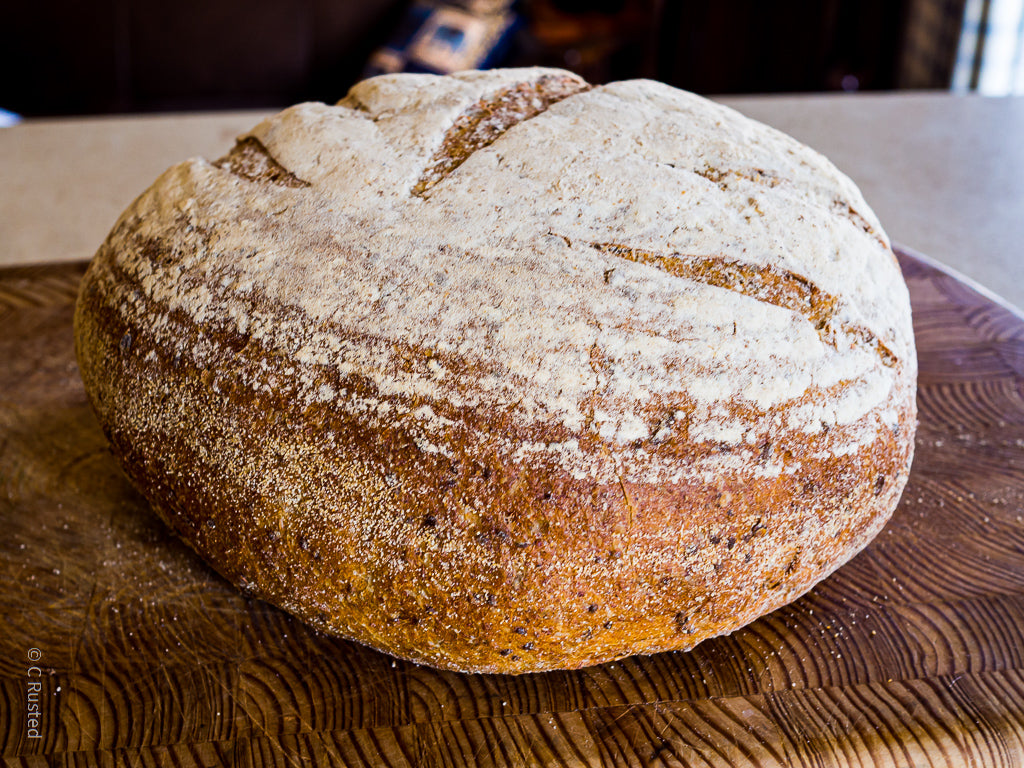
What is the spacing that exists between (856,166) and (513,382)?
1624 millimetres

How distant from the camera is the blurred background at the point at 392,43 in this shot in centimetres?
284

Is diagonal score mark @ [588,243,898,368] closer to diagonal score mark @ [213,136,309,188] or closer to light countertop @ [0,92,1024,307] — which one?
diagonal score mark @ [213,136,309,188]

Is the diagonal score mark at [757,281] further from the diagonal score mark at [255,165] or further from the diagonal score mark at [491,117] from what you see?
the diagonal score mark at [255,165]

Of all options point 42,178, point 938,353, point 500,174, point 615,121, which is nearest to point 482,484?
point 500,174

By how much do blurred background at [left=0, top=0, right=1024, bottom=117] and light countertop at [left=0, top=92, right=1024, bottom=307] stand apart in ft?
2.24

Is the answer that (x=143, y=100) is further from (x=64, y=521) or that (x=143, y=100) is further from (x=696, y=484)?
(x=696, y=484)

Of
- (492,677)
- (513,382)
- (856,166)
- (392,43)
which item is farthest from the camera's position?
(392,43)

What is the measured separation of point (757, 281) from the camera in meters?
0.87

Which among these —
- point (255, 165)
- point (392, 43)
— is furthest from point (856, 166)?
point (255, 165)

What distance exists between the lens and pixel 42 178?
207cm

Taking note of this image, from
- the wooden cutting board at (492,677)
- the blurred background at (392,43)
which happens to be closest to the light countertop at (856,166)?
the blurred background at (392,43)

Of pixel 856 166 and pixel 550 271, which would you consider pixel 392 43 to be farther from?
pixel 550 271

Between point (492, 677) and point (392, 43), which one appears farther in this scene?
point (392, 43)

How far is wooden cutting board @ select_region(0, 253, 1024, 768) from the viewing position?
855mm
